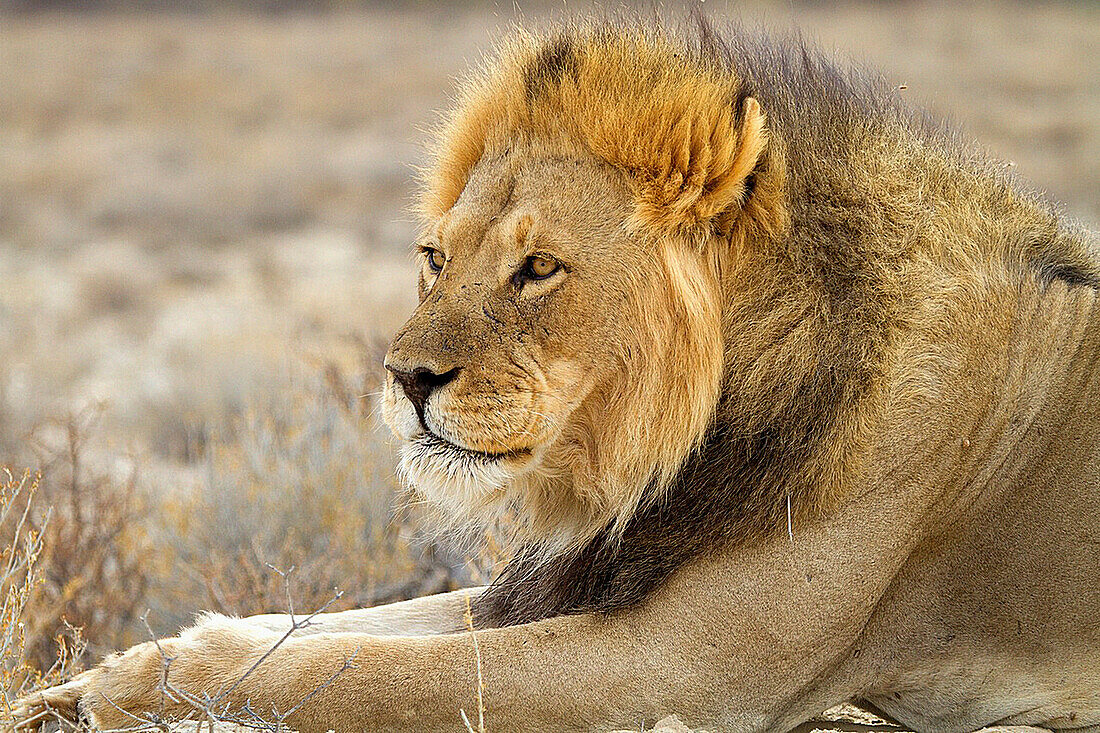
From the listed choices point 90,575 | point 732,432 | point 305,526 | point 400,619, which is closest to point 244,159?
point 305,526

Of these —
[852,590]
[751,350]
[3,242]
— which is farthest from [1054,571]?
[3,242]

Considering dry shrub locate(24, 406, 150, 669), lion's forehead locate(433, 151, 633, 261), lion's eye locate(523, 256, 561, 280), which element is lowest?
dry shrub locate(24, 406, 150, 669)

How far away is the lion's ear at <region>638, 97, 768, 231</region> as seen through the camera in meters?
3.04

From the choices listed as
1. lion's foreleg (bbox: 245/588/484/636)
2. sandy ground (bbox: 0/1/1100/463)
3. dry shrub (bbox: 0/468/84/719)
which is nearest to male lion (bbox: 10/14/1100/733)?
dry shrub (bbox: 0/468/84/719)

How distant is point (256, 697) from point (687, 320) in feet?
4.32

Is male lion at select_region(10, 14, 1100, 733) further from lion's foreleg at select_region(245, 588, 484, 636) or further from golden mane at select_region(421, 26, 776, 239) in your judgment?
lion's foreleg at select_region(245, 588, 484, 636)

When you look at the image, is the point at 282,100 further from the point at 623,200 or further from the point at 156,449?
the point at 623,200

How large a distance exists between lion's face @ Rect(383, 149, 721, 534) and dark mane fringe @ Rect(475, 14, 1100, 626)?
0.39 ft

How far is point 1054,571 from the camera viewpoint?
308 cm

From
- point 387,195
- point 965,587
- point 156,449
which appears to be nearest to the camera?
point 965,587

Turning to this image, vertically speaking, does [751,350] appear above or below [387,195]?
above

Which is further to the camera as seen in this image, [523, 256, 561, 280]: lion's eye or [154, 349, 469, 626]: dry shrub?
[154, 349, 469, 626]: dry shrub

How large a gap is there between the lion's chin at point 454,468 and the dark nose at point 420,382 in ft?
0.30

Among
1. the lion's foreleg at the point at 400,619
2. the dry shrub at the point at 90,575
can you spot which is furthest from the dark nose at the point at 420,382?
the dry shrub at the point at 90,575
